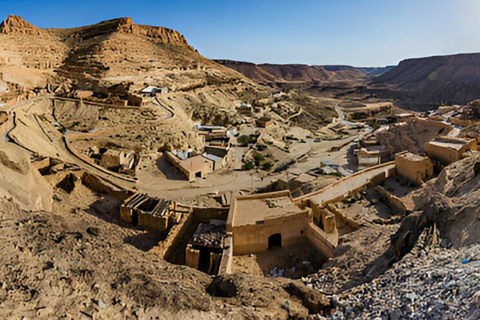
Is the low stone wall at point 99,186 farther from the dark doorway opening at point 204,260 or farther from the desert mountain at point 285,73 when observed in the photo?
the desert mountain at point 285,73

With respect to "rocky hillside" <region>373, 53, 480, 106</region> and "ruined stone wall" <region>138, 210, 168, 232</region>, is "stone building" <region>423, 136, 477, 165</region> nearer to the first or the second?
"ruined stone wall" <region>138, 210, 168, 232</region>

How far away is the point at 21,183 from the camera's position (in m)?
10.1

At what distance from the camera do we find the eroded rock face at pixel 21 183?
9.41 metres

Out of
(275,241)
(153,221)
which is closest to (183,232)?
(153,221)

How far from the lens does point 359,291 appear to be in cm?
609

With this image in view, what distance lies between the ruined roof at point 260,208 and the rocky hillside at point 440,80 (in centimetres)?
6723

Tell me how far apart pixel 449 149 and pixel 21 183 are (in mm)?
19059

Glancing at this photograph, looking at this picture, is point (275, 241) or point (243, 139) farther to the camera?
point (243, 139)

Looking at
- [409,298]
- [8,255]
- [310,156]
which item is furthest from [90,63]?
[409,298]

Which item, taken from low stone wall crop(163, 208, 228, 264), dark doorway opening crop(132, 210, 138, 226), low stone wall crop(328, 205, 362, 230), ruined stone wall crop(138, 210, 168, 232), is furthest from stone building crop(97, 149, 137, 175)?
low stone wall crop(328, 205, 362, 230)

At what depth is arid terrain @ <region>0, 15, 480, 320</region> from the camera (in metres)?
5.33

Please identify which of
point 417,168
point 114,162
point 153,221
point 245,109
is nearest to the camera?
point 153,221

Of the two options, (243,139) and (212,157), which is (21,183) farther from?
(243,139)

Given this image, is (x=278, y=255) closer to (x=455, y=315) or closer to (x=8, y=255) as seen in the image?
(x=455, y=315)
